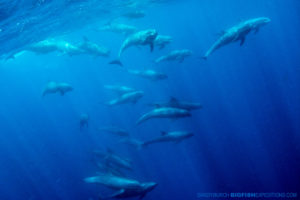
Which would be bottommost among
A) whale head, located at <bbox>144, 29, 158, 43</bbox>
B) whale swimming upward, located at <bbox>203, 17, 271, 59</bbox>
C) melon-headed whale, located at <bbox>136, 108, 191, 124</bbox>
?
melon-headed whale, located at <bbox>136, 108, 191, 124</bbox>

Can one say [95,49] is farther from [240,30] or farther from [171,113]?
[240,30]

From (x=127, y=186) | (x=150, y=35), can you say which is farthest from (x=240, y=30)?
(x=127, y=186)

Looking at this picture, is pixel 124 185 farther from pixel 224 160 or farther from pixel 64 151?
pixel 64 151

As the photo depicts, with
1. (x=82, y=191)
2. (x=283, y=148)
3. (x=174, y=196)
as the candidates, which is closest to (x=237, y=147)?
(x=283, y=148)

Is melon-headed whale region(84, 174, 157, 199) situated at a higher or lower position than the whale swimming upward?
lower

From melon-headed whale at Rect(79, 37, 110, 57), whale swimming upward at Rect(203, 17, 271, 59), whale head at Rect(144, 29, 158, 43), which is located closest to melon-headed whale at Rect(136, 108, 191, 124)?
whale head at Rect(144, 29, 158, 43)

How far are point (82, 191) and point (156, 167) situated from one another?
707 cm

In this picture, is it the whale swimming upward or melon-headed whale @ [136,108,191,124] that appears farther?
the whale swimming upward

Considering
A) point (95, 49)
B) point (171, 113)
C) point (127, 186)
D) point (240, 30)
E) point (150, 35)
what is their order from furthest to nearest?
point (95, 49) < point (171, 113) < point (240, 30) < point (150, 35) < point (127, 186)

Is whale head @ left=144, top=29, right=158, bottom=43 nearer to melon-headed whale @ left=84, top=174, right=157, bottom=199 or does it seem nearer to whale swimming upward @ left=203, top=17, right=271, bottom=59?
whale swimming upward @ left=203, top=17, right=271, bottom=59

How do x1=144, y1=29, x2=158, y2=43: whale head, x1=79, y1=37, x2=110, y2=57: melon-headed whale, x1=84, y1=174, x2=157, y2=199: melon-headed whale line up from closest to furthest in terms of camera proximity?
1. x1=84, y1=174, x2=157, y2=199: melon-headed whale
2. x1=144, y1=29, x2=158, y2=43: whale head
3. x1=79, y1=37, x2=110, y2=57: melon-headed whale

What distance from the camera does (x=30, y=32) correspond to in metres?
23.1

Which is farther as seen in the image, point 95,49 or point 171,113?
point 95,49

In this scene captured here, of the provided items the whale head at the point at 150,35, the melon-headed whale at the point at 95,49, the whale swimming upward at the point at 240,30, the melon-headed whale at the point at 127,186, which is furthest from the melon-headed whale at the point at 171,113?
the melon-headed whale at the point at 95,49
